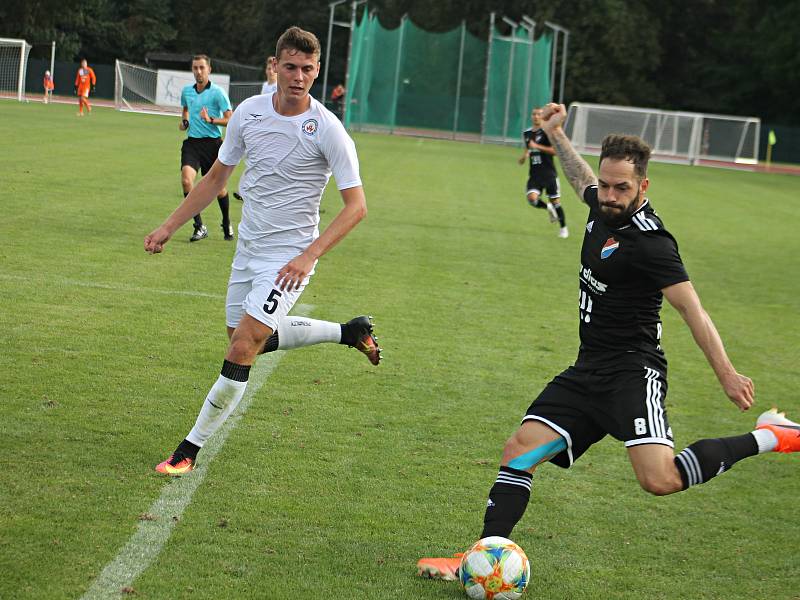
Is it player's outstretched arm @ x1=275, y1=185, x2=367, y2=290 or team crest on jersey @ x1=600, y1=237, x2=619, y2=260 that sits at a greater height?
team crest on jersey @ x1=600, y1=237, x2=619, y2=260

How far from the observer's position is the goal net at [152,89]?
169 ft

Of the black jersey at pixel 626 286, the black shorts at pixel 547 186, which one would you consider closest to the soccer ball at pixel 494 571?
the black jersey at pixel 626 286

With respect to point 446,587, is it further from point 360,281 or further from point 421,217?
point 421,217

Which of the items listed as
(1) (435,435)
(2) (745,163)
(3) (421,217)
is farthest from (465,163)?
(1) (435,435)

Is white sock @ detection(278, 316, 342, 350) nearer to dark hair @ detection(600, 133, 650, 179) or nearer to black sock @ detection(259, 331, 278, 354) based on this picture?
black sock @ detection(259, 331, 278, 354)

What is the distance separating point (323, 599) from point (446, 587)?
1.80 feet

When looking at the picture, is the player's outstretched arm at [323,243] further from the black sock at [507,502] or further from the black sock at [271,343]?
A: the black sock at [507,502]

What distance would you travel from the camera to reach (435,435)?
652 cm

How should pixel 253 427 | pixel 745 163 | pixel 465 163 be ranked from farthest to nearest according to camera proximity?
1. pixel 745 163
2. pixel 465 163
3. pixel 253 427

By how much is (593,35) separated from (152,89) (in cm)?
2719

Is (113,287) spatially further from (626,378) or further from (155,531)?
(626,378)

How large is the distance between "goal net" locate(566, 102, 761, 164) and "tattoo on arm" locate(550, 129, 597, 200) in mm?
41768

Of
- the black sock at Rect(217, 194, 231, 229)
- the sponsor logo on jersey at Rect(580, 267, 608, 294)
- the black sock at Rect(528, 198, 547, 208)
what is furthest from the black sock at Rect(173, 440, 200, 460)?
the black sock at Rect(528, 198, 547, 208)

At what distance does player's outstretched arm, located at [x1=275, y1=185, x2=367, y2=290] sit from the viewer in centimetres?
547
